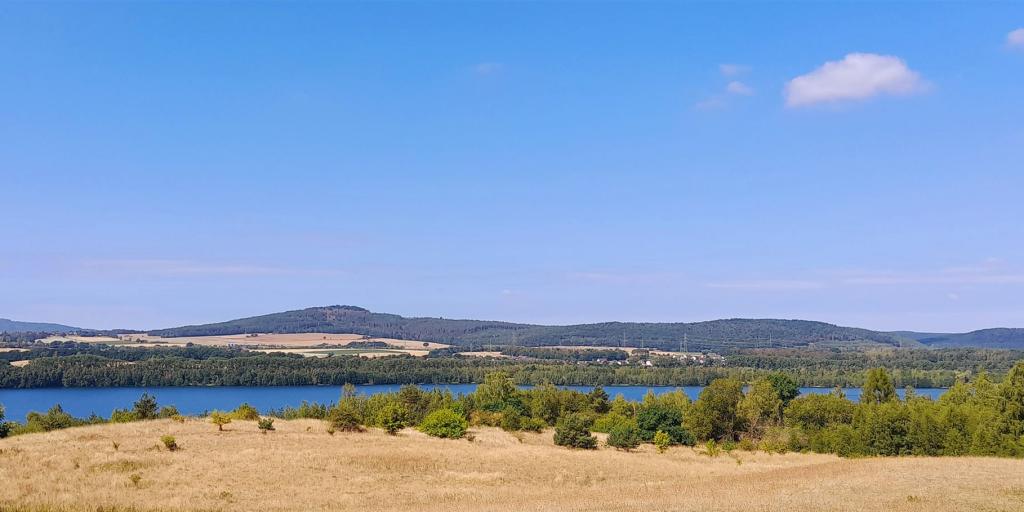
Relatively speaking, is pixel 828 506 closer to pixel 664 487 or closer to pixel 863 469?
pixel 664 487

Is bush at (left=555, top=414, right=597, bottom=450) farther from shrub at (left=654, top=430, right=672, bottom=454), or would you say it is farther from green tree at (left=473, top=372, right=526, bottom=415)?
green tree at (left=473, top=372, right=526, bottom=415)

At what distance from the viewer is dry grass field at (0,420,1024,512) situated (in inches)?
1273

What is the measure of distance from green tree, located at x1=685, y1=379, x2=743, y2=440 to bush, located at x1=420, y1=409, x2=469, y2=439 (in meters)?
34.2

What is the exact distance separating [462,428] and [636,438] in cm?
1921

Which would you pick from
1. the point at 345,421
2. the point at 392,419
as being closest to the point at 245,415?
the point at 345,421

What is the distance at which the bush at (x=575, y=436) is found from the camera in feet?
225

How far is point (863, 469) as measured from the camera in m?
45.4

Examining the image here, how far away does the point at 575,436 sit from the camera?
6894 cm

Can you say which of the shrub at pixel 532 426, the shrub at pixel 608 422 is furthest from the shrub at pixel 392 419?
the shrub at pixel 608 422

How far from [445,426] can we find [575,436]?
40.0 feet

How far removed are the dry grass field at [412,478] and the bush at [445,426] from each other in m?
4.48

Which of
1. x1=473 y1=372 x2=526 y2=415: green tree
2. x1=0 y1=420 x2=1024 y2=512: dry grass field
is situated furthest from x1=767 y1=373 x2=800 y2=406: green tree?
x1=0 y1=420 x2=1024 y2=512: dry grass field

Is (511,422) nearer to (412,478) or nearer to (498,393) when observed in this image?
(498,393)

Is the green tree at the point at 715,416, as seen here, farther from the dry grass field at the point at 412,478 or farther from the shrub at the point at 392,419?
the shrub at the point at 392,419
